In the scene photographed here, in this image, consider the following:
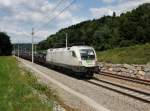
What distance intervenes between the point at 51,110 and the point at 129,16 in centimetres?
9326

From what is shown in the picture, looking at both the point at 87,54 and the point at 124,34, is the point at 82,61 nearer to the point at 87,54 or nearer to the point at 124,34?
the point at 87,54

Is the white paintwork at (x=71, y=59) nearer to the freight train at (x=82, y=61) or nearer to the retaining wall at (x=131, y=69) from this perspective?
the freight train at (x=82, y=61)

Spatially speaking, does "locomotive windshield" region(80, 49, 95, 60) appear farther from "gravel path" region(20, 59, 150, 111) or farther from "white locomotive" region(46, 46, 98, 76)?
"gravel path" region(20, 59, 150, 111)

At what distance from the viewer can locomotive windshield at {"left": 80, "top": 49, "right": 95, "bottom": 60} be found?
3408 cm

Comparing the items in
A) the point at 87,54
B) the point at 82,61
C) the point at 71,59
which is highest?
the point at 87,54

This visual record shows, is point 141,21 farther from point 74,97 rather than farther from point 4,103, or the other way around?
point 4,103

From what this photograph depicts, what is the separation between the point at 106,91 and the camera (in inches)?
902

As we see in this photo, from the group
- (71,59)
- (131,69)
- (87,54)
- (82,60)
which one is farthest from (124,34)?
(82,60)

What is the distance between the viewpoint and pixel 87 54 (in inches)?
1356

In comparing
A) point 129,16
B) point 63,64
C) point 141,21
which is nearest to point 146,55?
point 63,64

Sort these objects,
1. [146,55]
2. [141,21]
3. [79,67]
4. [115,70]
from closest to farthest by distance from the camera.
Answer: [79,67] < [115,70] < [146,55] < [141,21]

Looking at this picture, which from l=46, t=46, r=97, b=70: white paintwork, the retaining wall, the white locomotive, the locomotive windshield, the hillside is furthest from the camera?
the hillside

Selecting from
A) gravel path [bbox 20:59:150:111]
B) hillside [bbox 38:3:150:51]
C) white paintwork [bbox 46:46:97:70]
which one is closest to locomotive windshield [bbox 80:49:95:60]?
white paintwork [bbox 46:46:97:70]

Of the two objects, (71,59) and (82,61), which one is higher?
(71,59)
